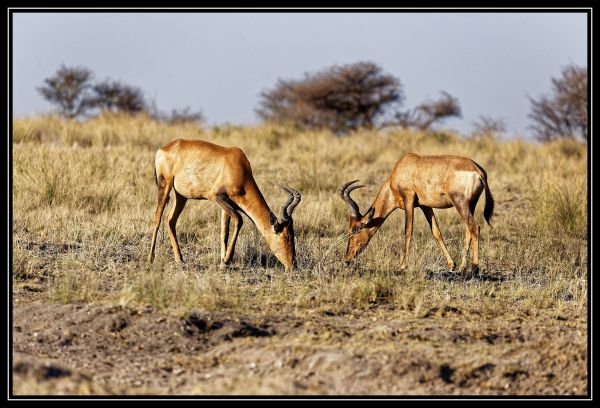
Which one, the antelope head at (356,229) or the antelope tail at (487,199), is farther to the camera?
the antelope head at (356,229)

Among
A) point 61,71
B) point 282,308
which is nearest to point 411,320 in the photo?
point 282,308

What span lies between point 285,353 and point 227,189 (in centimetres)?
416

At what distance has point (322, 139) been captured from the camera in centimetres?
2427

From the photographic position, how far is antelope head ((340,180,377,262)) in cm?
1263

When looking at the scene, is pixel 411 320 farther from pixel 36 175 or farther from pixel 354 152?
pixel 354 152

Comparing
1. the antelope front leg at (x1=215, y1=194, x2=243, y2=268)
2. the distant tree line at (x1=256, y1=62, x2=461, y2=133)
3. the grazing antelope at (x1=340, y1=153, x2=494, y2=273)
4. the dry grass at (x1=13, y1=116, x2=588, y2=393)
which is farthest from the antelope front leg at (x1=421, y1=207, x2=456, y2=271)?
the distant tree line at (x1=256, y1=62, x2=461, y2=133)

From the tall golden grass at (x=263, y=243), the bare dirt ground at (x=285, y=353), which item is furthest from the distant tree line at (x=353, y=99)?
the bare dirt ground at (x=285, y=353)

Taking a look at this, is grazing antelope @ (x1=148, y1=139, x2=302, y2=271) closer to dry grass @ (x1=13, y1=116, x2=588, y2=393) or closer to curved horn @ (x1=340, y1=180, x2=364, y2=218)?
dry grass @ (x1=13, y1=116, x2=588, y2=393)

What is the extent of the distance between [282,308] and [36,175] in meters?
7.32

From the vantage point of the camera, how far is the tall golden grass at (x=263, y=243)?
33.6ft

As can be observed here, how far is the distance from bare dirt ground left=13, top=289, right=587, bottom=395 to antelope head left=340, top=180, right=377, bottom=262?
307 cm

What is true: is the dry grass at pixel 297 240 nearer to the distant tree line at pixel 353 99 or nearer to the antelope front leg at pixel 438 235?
the antelope front leg at pixel 438 235

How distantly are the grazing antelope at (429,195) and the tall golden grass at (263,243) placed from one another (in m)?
0.31

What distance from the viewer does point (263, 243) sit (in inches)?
507
